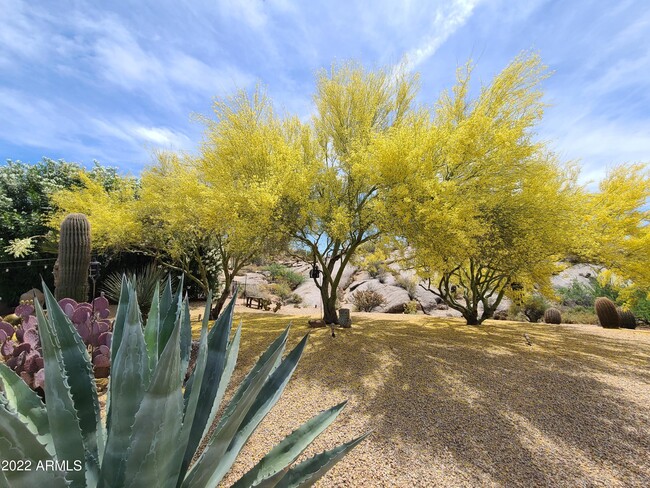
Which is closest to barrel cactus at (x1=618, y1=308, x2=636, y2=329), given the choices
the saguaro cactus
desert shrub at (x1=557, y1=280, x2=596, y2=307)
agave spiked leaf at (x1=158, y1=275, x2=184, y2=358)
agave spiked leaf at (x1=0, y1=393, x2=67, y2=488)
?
desert shrub at (x1=557, y1=280, x2=596, y2=307)

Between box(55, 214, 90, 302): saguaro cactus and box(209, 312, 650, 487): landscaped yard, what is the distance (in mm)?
3790

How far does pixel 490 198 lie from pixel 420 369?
12.8 ft

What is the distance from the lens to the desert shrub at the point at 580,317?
13.5 metres

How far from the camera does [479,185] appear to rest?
6.58 meters

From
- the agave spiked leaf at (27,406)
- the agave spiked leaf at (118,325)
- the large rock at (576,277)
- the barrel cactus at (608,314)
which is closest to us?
the agave spiked leaf at (27,406)

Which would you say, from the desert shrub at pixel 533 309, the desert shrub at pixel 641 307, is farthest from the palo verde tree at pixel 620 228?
the desert shrub at pixel 533 309

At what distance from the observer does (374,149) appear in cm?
638

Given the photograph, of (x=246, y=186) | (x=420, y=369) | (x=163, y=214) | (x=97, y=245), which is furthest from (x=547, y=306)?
(x=97, y=245)

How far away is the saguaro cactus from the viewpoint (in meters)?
6.30

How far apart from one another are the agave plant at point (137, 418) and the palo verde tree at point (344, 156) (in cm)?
518

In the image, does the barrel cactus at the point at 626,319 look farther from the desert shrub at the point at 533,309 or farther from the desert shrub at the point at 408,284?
the desert shrub at the point at 408,284

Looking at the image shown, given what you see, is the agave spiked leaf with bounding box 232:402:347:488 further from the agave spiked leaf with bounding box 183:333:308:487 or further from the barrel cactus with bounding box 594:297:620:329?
the barrel cactus with bounding box 594:297:620:329

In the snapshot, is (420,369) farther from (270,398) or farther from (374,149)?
(374,149)

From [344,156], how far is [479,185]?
3.18 metres
